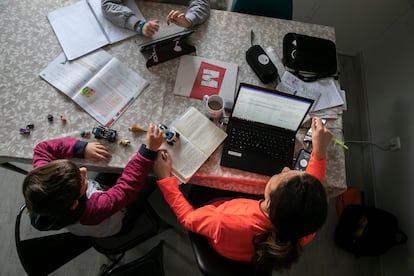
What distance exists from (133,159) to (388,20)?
6.58 feet

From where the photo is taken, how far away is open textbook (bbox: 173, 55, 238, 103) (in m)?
1.29

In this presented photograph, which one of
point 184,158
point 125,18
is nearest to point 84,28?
point 125,18

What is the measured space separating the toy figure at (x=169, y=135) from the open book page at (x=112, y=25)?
501 mm

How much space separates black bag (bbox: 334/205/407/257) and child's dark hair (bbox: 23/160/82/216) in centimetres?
159

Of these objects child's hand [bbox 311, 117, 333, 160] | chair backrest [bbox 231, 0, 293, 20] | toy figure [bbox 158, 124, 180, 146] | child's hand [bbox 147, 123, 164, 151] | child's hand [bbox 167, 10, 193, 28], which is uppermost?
chair backrest [bbox 231, 0, 293, 20]

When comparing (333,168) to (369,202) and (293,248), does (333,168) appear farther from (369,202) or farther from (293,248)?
(369,202)

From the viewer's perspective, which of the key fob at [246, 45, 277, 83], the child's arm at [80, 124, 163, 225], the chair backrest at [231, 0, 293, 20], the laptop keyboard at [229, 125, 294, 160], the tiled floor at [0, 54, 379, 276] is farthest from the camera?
the tiled floor at [0, 54, 379, 276]

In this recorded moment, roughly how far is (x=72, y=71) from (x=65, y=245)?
74 centimetres

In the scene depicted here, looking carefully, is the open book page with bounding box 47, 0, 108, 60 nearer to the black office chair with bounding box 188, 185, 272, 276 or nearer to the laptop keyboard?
the laptop keyboard

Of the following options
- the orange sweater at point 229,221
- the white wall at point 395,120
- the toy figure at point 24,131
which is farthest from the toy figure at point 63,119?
the white wall at point 395,120

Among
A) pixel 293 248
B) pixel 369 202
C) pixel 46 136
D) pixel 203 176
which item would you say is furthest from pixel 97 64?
pixel 369 202

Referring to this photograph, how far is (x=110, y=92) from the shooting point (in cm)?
126

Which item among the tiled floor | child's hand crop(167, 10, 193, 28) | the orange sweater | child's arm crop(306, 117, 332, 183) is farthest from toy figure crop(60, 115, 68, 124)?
child's arm crop(306, 117, 332, 183)

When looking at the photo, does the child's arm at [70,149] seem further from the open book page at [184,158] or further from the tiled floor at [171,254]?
the tiled floor at [171,254]
